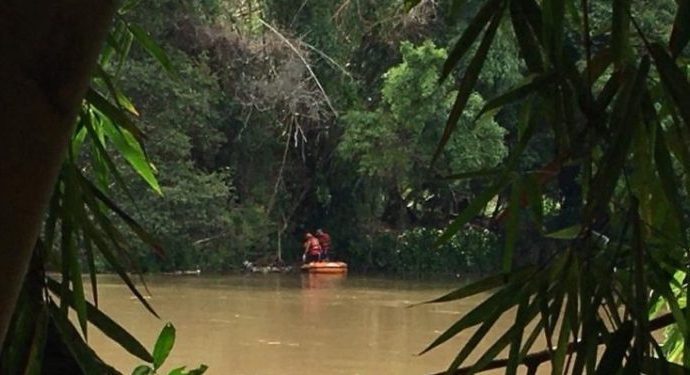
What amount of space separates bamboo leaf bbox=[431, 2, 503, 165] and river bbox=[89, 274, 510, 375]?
5.31m

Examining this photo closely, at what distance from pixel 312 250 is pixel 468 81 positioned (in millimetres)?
11469

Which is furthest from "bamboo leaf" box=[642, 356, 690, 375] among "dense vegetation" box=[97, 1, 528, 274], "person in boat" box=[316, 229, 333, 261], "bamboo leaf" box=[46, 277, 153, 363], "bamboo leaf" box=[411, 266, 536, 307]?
"person in boat" box=[316, 229, 333, 261]

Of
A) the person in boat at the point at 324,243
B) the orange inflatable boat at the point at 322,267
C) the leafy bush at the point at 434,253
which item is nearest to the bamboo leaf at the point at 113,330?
the orange inflatable boat at the point at 322,267

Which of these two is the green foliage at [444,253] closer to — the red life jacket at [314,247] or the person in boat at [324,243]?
the person in boat at [324,243]

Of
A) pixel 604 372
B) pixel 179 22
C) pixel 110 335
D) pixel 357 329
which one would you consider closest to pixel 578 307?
pixel 604 372

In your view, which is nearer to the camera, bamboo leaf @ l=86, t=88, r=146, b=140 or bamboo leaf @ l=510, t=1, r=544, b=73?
bamboo leaf @ l=510, t=1, r=544, b=73

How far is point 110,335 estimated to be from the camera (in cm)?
98

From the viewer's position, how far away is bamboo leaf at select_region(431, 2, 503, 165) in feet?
2.81

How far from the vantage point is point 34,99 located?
0.52 m

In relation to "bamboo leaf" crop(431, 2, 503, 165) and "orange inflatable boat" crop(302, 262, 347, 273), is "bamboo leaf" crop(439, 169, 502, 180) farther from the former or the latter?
"orange inflatable boat" crop(302, 262, 347, 273)

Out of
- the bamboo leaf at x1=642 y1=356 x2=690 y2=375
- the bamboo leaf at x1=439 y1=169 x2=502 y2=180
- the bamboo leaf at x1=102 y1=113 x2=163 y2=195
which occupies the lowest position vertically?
the bamboo leaf at x1=642 y1=356 x2=690 y2=375

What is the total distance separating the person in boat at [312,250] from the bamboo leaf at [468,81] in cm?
1140

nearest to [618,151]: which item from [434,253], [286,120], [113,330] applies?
[113,330]

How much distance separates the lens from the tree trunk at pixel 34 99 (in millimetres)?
516
